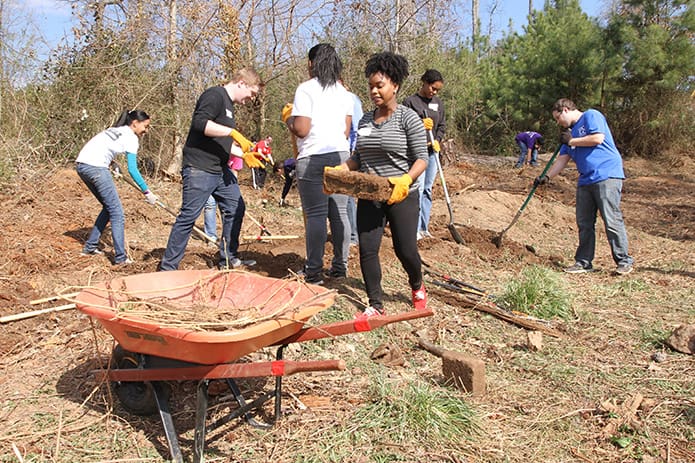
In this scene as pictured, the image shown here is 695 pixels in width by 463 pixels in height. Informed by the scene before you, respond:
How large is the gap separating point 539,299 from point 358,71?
907cm

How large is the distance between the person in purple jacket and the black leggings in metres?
11.2

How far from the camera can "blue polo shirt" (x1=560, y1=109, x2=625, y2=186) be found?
5.60m

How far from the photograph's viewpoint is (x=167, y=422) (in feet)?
8.43

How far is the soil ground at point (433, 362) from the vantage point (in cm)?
272

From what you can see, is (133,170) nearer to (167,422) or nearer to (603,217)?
(167,422)

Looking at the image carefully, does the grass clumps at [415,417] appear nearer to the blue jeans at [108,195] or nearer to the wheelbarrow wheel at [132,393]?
the wheelbarrow wheel at [132,393]

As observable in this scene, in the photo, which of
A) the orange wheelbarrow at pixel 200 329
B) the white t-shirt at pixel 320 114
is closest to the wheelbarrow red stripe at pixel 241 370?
the orange wheelbarrow at pixel 200 329

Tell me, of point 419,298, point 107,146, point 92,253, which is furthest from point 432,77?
point 92,253

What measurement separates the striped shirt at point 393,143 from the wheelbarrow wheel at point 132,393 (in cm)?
184

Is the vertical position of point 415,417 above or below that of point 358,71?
below

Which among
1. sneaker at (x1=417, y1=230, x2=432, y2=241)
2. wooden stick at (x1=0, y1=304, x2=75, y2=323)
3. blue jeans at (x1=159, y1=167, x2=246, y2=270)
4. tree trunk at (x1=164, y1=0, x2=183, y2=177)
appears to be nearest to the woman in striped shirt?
blue jeans at (x1=159, y1=167, x2=246, y2=270)

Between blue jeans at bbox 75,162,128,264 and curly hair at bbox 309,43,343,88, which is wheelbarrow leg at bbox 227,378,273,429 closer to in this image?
curly hair at bbox 309,43,343,88

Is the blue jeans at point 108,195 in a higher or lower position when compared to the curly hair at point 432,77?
lower

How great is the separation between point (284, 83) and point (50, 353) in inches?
342
